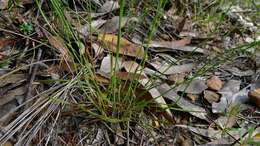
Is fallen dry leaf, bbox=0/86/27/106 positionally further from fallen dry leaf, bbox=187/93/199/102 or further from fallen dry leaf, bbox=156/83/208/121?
fallen dry leaf, bbox=187/93/199/102

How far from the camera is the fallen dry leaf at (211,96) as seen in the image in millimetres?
1293

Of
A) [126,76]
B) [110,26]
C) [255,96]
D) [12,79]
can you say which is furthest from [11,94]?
[255,96]

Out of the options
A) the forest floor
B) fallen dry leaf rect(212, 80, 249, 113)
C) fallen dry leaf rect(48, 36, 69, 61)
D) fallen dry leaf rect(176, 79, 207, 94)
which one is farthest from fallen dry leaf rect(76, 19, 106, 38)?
fallen dry leaf rect(212, 80, 249, 113)

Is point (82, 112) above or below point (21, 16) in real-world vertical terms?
below

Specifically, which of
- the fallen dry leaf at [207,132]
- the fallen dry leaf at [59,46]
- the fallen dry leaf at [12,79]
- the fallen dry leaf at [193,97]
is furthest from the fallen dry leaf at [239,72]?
the fallen dry leaf at [12,79]

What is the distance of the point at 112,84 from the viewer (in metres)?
1.08

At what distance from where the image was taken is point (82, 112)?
1.13 metres

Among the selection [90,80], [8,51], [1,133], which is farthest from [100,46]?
[1,133]

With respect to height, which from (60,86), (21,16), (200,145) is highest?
(21,16)

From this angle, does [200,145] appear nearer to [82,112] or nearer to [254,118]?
[254,118]

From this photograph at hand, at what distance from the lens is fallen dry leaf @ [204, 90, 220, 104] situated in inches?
50.9

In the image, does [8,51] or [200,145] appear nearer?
[200,145]

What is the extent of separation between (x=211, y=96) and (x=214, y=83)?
64 mm

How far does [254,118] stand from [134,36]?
54cm
